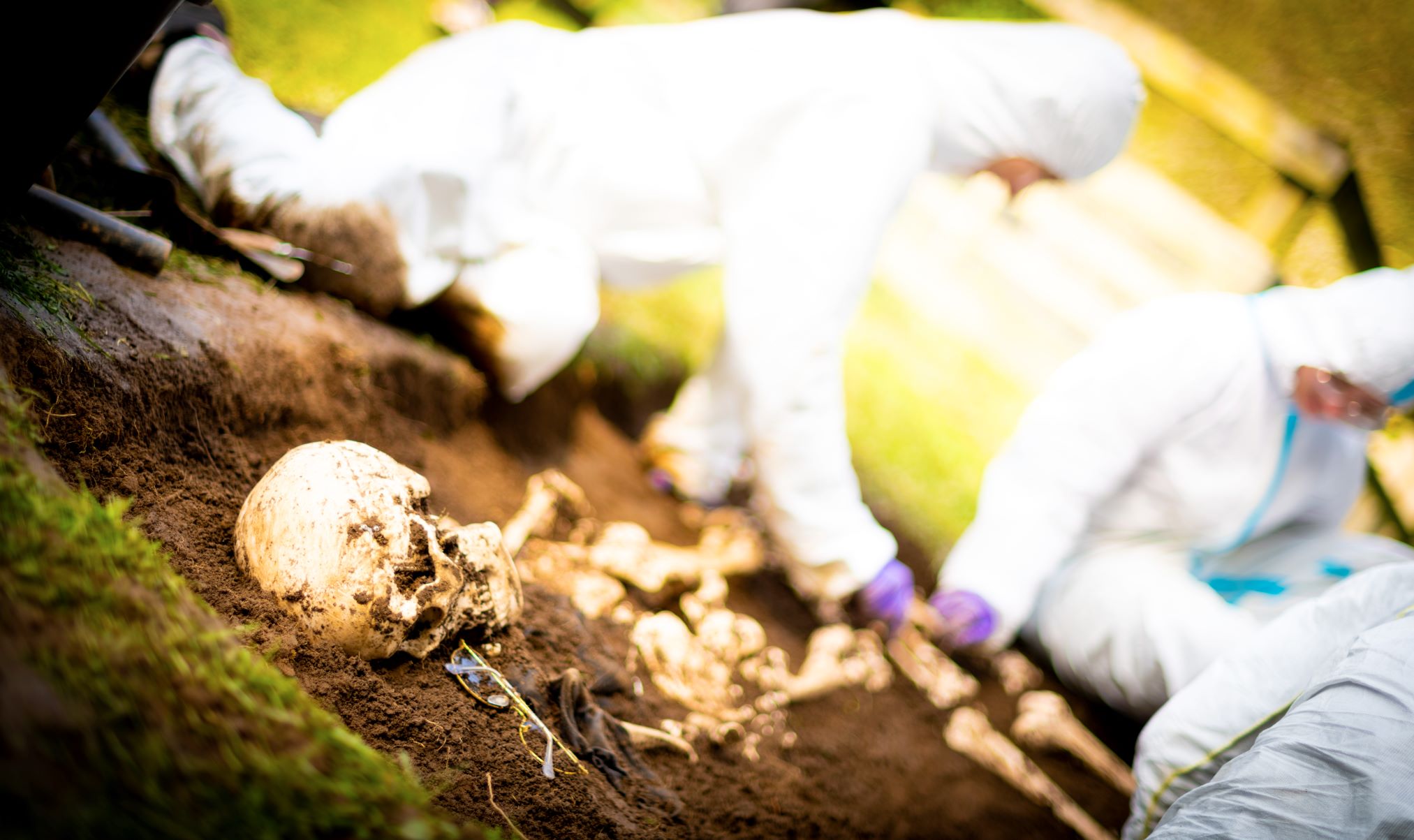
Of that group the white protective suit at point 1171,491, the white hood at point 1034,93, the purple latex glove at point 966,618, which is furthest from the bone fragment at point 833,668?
the white hood at point 1034,93

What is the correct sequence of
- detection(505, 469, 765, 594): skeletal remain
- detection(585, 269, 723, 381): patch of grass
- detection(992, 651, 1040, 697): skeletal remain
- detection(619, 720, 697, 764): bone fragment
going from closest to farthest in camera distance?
detection(619, 720, 697, 764): bone fragment → detection(505, 469, 765, 594): skeletal remain → detection(992, 651, 1040, 697): skeletal remain → detection(585, 269, 723, 381): patch of grass

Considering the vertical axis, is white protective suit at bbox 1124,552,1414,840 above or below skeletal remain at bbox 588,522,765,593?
above

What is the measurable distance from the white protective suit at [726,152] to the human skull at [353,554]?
920mm

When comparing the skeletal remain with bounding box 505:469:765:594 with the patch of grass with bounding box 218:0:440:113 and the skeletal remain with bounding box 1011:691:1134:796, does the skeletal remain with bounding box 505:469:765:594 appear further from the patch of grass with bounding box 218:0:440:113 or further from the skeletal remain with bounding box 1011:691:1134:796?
the patch of grass with bounding box 218:0:440:113

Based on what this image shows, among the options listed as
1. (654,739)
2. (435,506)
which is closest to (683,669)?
(654,739)

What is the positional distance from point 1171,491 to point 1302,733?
1.40 meters

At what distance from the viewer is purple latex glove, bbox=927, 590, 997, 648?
2391 millimetres

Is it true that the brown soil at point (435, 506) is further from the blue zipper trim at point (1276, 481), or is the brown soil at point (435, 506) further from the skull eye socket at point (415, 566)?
the blue zipper trim at point (1276, 481)

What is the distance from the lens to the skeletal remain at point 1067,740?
226 centimetres

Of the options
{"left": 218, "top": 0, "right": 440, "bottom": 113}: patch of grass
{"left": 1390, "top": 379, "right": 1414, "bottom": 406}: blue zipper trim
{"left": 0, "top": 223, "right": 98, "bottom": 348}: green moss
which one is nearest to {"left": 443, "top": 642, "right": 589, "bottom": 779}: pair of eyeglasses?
{"left": 0, "top": 223, "right": 98, "bottom": 348}: green moss

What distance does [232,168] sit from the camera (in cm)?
175

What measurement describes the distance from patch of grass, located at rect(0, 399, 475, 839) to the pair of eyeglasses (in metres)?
0.31

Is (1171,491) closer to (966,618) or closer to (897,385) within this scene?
(966,618)

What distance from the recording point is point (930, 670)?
2377 millimetres
